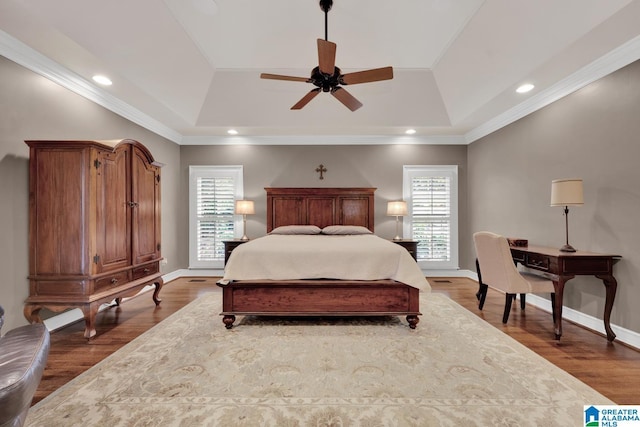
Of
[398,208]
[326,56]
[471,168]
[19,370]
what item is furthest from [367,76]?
[471,168]

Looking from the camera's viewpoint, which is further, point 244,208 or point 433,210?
point 433,210

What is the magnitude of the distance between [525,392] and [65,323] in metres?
4.41

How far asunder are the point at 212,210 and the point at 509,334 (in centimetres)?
510

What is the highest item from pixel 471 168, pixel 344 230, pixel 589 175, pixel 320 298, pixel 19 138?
pixel 471 168

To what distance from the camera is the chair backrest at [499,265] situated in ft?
9.80

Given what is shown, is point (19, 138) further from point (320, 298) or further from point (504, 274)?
point (504, 274)

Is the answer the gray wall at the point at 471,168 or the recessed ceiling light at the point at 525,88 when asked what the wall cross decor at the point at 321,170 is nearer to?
the gray wall at the point at 471,168

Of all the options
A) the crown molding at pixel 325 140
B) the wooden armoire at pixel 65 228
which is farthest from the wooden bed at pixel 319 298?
the crown molding at pixel 325 140

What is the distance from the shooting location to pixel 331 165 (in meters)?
5.63

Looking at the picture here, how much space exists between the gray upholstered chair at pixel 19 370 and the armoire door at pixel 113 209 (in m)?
1.78

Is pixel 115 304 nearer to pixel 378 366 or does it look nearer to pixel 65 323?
pixel 65 323

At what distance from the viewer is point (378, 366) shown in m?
2.25

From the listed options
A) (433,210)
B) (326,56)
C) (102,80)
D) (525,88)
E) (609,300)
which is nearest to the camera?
(326,56)

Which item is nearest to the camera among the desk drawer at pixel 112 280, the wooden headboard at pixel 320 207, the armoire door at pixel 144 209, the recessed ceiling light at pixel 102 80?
the desk drawer at pixel 112 280
